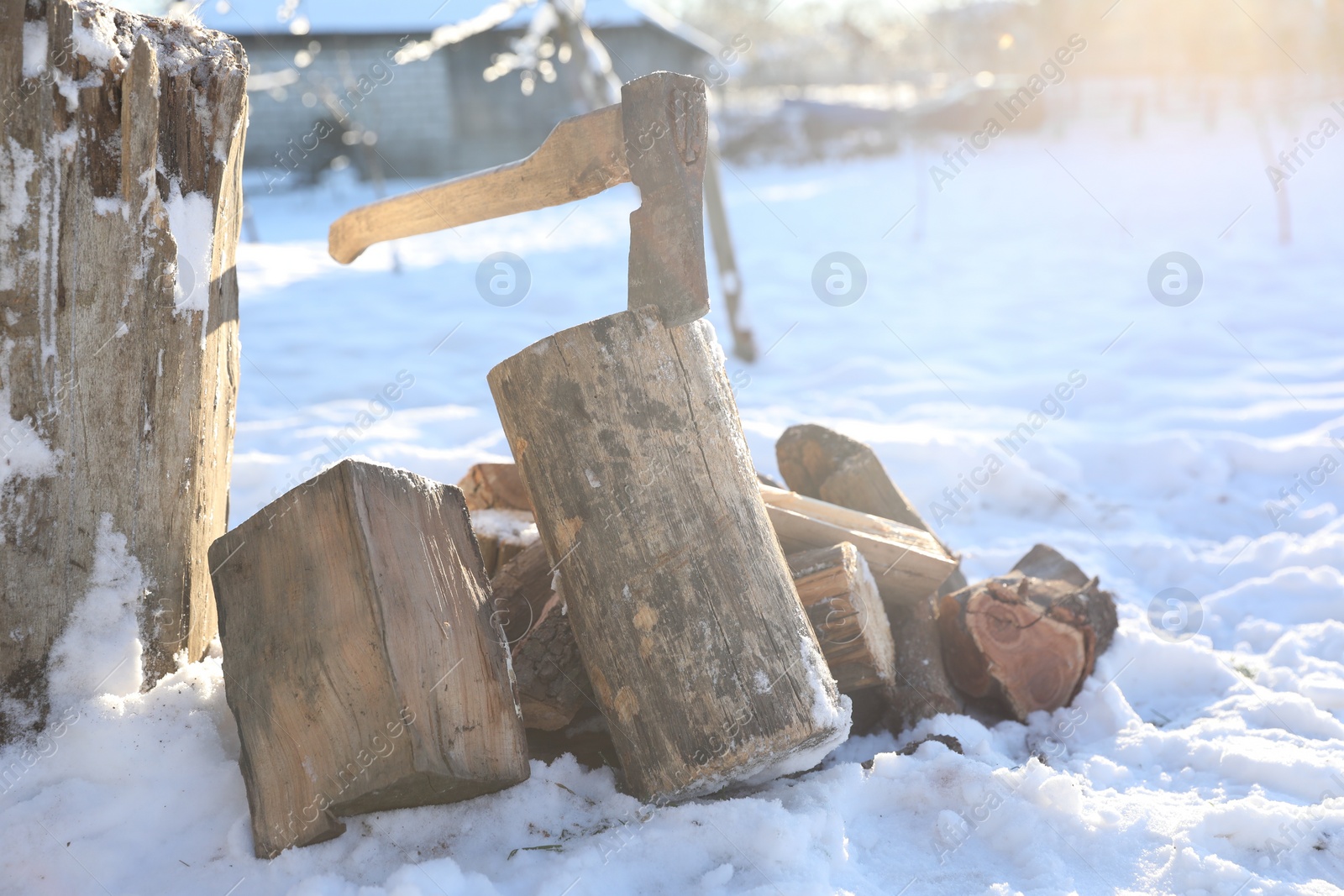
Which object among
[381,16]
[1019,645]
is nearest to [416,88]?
[381,16]

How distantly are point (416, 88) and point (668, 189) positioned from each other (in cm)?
1627

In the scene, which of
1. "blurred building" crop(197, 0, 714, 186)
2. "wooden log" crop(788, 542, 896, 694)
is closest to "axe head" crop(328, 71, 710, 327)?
"wooden log" crop(788, 542, 896, 694)

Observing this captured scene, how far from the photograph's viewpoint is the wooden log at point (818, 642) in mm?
2094

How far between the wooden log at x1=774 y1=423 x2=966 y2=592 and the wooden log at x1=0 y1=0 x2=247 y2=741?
5.91ft

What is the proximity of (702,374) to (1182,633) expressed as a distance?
202 centimetres

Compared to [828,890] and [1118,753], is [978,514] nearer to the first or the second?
[1118,753]

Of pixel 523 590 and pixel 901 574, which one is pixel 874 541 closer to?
pixel 901 574

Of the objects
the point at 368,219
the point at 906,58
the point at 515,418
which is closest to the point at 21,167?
the point at 368,219

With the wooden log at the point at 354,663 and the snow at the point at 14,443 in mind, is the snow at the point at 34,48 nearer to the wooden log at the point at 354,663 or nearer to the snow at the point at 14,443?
the snow at the point at 14,443

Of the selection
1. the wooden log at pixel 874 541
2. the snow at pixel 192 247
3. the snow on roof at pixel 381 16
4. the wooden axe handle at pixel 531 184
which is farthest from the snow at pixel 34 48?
the snow on roof at pixel 381 16

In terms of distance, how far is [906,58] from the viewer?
24.1 m

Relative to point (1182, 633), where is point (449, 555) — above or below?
above

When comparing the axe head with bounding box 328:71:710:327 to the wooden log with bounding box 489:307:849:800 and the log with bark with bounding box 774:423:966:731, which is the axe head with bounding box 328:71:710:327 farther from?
the log with bark with bounding box 774:423:966:731

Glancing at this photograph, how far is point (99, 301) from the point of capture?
1.79 metres
